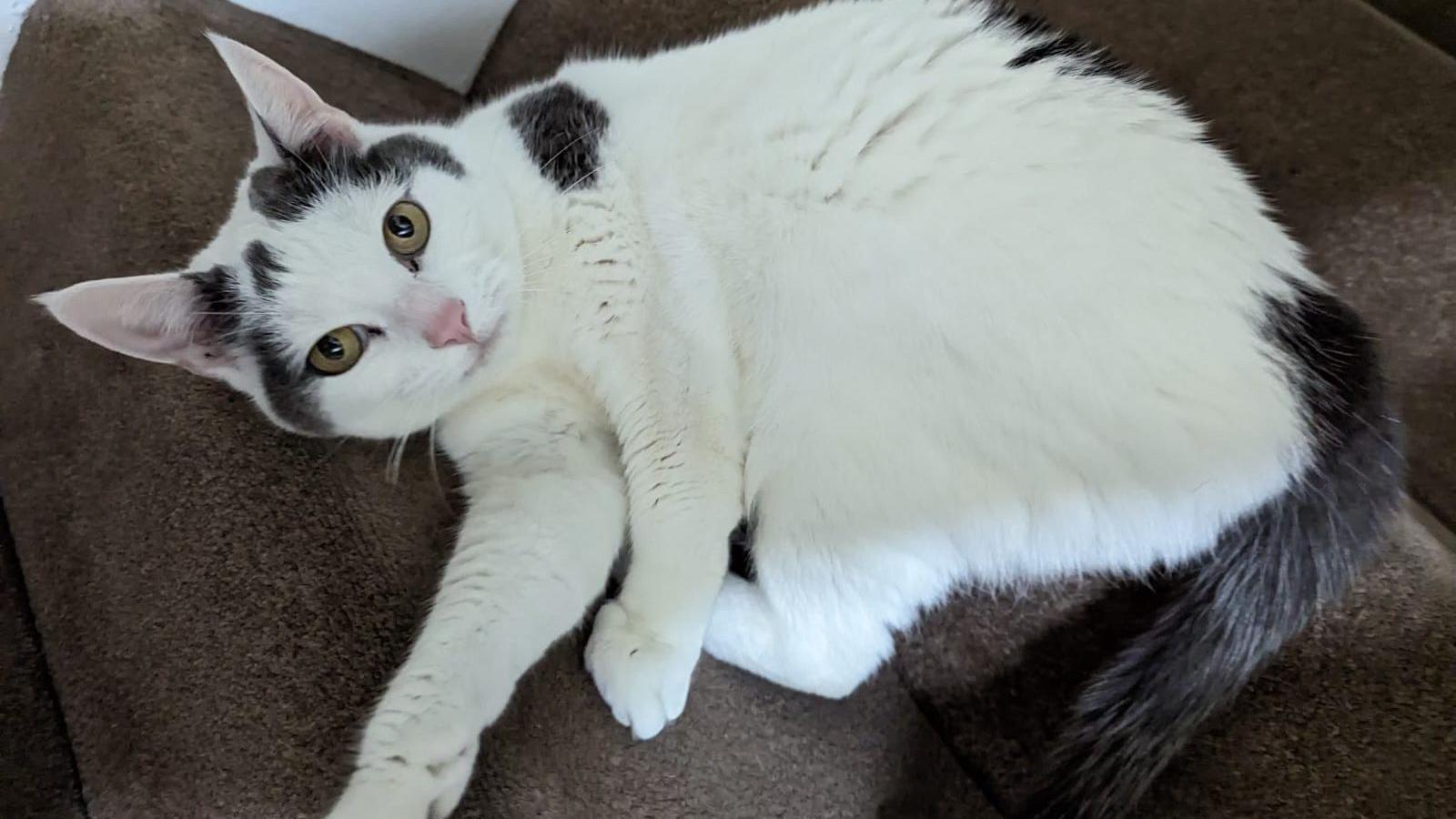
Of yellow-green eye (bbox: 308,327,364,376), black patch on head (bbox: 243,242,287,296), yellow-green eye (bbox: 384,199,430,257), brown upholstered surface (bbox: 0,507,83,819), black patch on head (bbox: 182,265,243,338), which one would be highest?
yellow-green eye (bbox: 384,199,430,257)

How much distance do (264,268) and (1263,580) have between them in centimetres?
117

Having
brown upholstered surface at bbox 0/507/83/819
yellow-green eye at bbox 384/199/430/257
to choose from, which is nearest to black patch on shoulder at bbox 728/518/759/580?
yellow-green eye at bbox 384/199/430/257

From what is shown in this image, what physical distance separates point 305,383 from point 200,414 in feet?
0.71

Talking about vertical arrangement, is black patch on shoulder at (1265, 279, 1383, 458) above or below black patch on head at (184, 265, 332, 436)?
above

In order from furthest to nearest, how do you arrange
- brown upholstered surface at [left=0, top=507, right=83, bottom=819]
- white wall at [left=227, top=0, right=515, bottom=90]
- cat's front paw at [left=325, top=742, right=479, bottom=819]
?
white wall at [left=227, top=0, right=515, bottom=90]
brown upholstered surface at [left=0, top=507, right=83, bottom=819]
cat's front paw at [left=325, top=742, right=479, bottom=819]

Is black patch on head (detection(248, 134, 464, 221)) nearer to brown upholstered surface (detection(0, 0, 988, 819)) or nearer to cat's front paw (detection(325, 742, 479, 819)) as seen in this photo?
brown upholstered surface (detection(0, 0, 988, 819))

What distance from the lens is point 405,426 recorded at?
1.06 m

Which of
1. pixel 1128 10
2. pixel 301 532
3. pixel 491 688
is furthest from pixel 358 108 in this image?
pixel 1128 10

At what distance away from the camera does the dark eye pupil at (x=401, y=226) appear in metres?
1.00

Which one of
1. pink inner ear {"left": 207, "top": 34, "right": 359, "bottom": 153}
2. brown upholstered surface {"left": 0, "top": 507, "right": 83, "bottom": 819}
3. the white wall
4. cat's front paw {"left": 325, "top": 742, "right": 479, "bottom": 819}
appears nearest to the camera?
cat's front paw {"left": 325, "top": 742, "right": 479, "bottom": 819}

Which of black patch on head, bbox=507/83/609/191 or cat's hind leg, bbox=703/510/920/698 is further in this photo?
black patch on head, bbox=507/83/609/191

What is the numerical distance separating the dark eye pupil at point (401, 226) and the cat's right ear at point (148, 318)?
0.73 ft

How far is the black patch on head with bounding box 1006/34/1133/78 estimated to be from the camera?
1.00m

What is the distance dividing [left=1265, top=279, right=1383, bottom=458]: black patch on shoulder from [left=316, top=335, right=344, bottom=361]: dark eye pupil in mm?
1021
